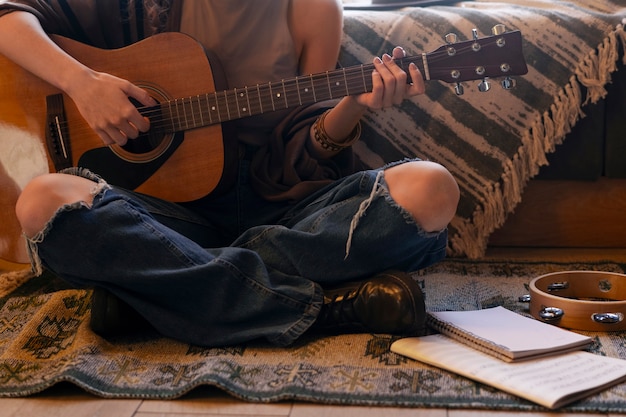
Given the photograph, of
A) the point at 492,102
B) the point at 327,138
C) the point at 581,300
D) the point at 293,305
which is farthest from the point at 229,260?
the point at 492,102

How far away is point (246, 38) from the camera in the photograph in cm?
157

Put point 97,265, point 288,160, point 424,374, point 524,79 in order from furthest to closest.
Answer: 1. point 524,79
2. point 288,160
3. point 97,265
4. point 424,374

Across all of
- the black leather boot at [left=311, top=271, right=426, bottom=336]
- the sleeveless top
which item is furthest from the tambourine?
the sleeveless top

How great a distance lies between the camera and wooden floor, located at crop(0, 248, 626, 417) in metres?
1.08

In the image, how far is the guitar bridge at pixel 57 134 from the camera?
1.56 metres

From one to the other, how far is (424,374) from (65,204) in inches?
24.1

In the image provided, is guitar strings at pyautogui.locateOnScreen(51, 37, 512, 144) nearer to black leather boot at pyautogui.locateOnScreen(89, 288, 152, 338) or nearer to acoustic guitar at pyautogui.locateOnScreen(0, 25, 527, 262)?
acoustic guitar at pyautogui.locateOnScreen(0, 25, 527, 262)

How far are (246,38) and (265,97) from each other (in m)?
0.19

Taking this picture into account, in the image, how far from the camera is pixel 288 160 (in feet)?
5.06

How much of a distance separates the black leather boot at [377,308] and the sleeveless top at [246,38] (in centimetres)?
41

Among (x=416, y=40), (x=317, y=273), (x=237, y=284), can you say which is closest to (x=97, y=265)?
(x=237, y=284)

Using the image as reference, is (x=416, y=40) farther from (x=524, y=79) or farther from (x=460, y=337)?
(x=460, y=337)

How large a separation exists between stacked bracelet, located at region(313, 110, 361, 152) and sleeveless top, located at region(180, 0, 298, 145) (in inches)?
3.7

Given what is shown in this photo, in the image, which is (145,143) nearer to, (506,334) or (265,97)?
(265,97)
